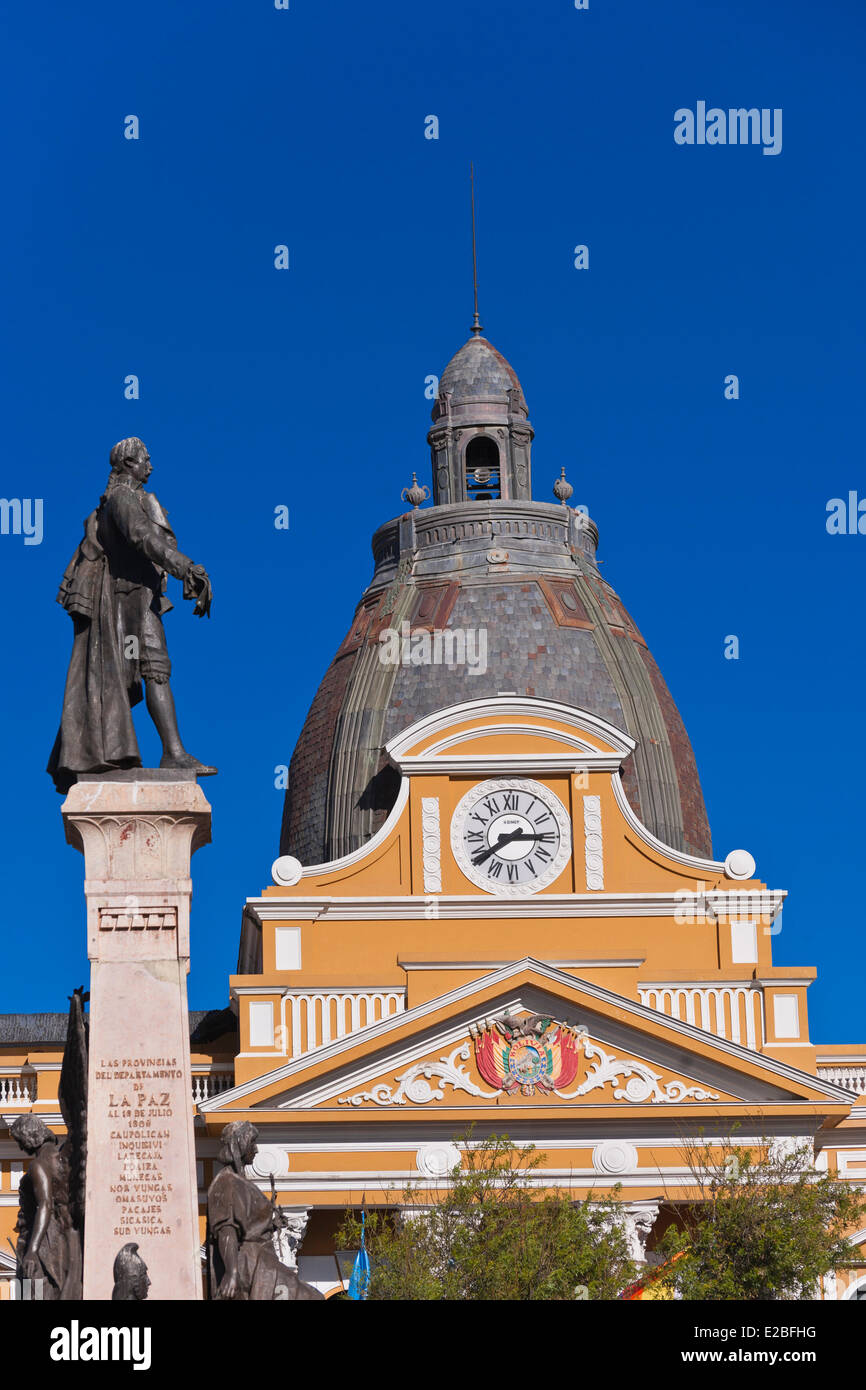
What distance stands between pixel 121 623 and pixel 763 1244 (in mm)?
21091

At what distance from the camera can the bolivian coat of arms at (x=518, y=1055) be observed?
5144cm

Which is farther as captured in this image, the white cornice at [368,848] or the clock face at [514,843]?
the white cornice at [368,848]

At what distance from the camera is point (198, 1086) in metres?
53.4

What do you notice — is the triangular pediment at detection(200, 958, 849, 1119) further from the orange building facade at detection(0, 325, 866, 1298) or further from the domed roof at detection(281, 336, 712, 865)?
the domed roof at detection(281, 336, 712, 865)

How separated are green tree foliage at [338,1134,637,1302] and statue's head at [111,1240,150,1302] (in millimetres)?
16449

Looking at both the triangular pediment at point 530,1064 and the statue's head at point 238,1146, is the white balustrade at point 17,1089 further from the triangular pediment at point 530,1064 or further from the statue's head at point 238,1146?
the statue's head at point 238,1146

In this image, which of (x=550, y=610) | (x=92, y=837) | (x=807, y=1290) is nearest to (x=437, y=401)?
(x=550, y=610)

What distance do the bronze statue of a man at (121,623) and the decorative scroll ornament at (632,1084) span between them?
31.2 metres

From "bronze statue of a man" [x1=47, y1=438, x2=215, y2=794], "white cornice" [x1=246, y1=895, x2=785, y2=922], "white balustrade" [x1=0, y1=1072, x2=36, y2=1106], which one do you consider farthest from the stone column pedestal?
"white cornice" [x1=246, y1=895, x2=785, y2=922]

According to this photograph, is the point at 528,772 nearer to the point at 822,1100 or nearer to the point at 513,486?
the point at 822,1100

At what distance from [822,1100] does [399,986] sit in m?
7.98

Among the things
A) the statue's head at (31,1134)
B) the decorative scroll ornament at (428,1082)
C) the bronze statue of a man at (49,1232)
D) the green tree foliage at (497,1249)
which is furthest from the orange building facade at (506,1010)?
the bronze statue of a man at (49,1232)

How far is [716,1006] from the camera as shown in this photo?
54.5 metres

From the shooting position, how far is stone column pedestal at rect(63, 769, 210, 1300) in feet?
64.7
